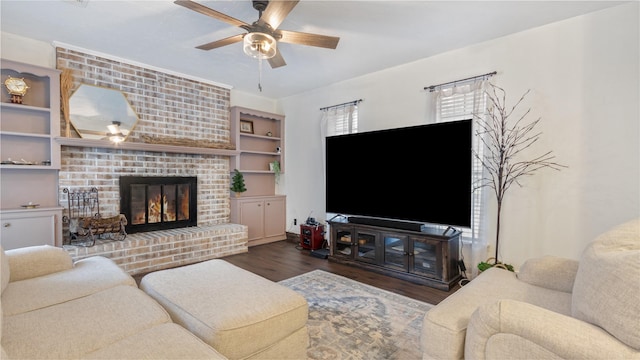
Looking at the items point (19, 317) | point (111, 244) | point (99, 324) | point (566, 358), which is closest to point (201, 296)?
point (99, 324)

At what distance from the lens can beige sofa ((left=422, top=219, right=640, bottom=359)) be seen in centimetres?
107

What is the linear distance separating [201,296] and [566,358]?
171 centimetres

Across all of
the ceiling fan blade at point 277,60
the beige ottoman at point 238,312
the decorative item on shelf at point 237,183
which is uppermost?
the ceiling fan blade at point 277,60

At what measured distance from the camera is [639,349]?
3.39 ft

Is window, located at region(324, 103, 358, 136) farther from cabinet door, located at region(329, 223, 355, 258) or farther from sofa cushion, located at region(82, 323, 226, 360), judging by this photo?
sofa cushion, located at region(82, 323, 226, 360)

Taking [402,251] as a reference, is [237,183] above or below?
above

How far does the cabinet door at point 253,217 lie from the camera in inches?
192

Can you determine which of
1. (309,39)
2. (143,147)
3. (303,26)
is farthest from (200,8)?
(143,147)

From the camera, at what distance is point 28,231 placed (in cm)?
302

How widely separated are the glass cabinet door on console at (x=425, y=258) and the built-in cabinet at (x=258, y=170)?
2682mm

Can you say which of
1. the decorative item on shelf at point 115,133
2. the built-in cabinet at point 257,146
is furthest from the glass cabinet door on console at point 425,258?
the decorative item on shelf at point 115,133

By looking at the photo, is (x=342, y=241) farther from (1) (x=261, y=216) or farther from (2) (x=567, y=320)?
(2) (x=567, y=320)

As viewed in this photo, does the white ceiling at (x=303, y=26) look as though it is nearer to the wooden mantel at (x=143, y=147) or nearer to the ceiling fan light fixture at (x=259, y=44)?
the ceiling fan light fixture at (x=259, y=44)

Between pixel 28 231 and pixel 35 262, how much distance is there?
1368 millimetres
